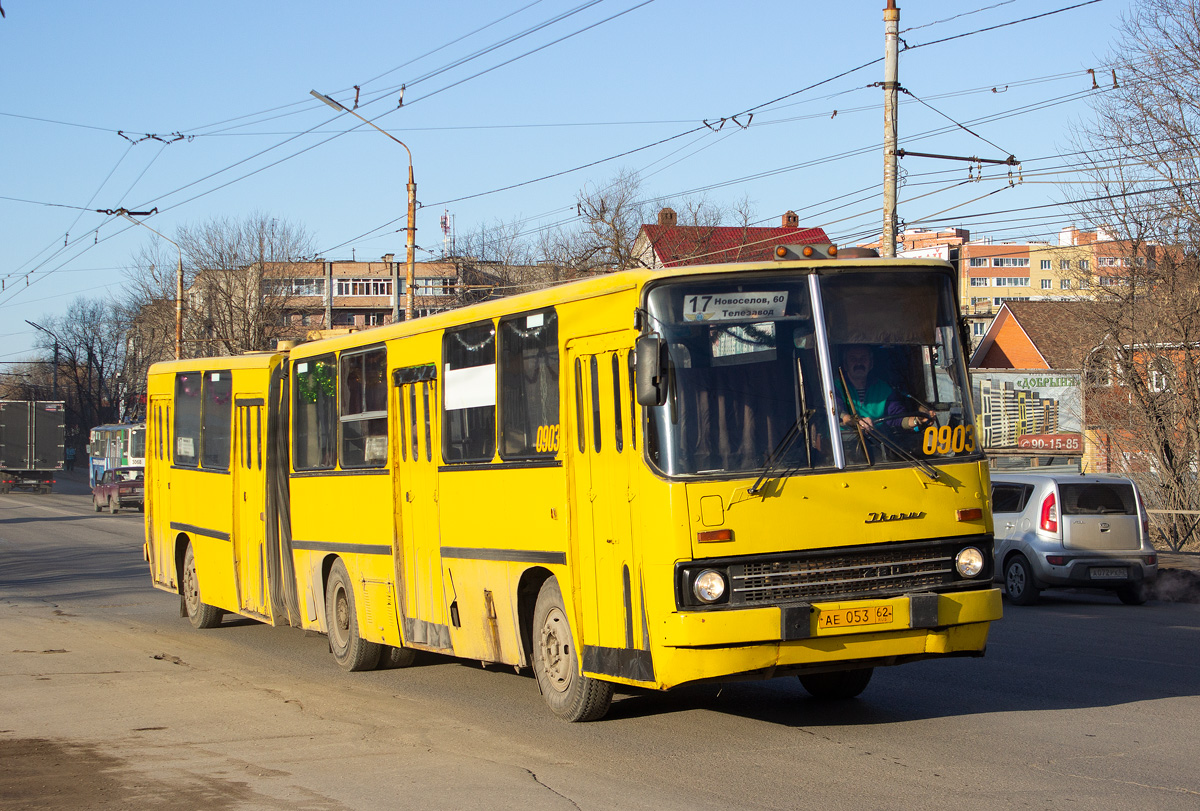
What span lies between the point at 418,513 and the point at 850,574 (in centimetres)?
440

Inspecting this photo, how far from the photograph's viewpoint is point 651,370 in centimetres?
743

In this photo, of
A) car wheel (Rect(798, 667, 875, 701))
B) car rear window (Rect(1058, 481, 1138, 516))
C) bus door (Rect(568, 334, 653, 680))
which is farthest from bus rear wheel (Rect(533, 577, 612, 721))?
car rear window (Rect(1058, 481, 1138, 516))

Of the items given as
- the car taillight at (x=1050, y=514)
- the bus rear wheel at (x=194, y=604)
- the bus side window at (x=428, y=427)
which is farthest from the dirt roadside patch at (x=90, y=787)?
the car taillight at (x=1050, y=514)

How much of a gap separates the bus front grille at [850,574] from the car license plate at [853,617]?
0.09m

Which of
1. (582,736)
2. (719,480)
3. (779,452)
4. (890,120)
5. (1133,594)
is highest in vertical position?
(890,120)

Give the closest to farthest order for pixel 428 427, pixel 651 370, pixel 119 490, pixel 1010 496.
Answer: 1. pixel 651 370
2. pixel 428 427
3. pixel 1010 496
4. pixel 119 490

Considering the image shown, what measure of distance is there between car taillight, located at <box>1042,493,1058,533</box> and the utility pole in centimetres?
527

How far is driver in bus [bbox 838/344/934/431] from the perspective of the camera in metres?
7.92

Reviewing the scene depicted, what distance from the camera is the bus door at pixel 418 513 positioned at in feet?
35.0

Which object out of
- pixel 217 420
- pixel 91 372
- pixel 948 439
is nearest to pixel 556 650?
pixel 948 439

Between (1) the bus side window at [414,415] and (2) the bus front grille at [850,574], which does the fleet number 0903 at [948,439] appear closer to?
(2) the bus front grille at [850,574]

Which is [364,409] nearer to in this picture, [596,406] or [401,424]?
[401,424]

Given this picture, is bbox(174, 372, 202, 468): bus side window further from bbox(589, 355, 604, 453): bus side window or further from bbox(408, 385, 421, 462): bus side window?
bbox(589, 355, 604, 453): bus side window

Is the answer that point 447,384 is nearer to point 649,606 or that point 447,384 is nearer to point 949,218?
point 649,606
